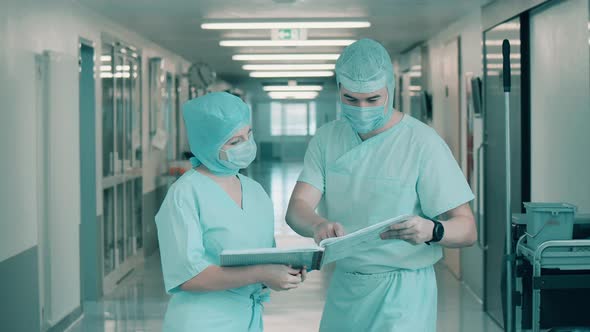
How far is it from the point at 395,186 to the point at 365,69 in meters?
0.35

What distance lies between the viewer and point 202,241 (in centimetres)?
210

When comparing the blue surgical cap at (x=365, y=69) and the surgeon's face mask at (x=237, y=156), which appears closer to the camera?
the surgeon's face mask at (x=237, y=156)

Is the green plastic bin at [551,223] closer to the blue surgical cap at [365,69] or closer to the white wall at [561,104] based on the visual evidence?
the blue surgical cap at [365,69]

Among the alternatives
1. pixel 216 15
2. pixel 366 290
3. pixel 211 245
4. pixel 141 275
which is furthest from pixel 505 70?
pixel 141 275

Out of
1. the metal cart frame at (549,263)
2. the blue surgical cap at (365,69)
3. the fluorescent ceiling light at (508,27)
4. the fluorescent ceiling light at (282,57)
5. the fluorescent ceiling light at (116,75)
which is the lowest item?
the metal cart frame at (549,263)

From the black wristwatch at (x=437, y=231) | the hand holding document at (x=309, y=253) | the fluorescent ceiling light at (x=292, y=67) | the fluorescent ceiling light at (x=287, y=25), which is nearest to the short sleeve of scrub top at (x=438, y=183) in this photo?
the black wristwatch at (x=437, y=231)

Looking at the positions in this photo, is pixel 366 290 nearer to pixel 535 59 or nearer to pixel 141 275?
pixel 535 59

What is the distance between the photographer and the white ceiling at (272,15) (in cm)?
596

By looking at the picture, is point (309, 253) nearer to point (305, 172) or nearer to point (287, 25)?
point (305, 172)

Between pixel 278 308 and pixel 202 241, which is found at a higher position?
pixel 202 241

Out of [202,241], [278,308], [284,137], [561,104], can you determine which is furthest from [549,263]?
[284,137]

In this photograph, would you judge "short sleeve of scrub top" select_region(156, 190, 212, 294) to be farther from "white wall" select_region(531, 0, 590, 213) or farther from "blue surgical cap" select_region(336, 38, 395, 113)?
"white wall" select_region(531, 0, 590, 213)

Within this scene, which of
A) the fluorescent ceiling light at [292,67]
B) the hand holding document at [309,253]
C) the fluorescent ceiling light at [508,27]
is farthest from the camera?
the fluorescent ceiling light at [292,67]

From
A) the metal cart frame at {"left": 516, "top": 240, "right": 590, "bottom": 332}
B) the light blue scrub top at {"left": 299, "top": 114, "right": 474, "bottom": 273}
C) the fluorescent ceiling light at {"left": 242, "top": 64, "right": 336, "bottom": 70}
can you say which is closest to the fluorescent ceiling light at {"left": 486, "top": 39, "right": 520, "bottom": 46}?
the metal cart frame at {"left": 516, "top": 240, "right": 590, "bottom": 332}
